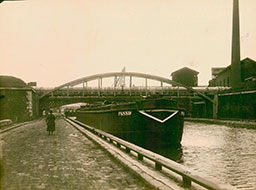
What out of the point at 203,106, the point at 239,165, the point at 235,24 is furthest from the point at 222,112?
the point at 239,165

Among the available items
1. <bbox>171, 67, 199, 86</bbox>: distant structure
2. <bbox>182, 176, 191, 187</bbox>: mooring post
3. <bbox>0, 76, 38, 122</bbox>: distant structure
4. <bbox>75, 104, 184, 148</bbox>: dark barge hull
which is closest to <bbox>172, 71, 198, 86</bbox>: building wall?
Answer: <bbox>171, 67, 199, 86</bbox>: distant structure

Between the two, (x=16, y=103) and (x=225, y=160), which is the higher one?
(x=16, y=103)

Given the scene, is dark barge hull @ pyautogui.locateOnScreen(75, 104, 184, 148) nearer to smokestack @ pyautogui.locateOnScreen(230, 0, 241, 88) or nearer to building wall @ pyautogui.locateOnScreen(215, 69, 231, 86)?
smokestack @ pyautogui.locateOnScreen(230, 0, 241, 88)

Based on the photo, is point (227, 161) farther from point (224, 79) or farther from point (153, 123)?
point (224, 79)

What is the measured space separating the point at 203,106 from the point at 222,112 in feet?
61.6

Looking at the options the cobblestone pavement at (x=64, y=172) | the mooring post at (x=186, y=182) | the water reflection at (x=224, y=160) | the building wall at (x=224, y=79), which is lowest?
the water reflection at (x=224, y=160)

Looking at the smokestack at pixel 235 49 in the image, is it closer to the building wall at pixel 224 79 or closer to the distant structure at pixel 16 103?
the building wall at pixel 224 79

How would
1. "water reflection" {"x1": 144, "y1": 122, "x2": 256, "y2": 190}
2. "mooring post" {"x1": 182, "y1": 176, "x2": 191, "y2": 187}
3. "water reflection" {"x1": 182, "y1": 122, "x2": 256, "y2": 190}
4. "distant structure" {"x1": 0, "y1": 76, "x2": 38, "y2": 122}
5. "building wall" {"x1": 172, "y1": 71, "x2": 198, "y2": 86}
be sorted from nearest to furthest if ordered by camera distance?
"mooring post" {"x1": 182, "y1": 176, "x2": 191, "y2": 187} < "water reflection" {"x1": 182, "y1": 122, "x2": 256, "y2": 190} < "water reflection" {"x1": 144, "y1": 122, "x2": 256, "y2": 190} < "distant structure" {"x1": 0, "y1": 76, "x2": 38, "y2": 122} < "building wall" {"x1": 172, "y1": 71, "x2": 198, "y2": 86}

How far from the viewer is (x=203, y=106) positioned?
6338cm

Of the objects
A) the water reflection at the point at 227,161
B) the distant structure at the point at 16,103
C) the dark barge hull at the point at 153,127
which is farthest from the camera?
the distant structure at the point at 16,103

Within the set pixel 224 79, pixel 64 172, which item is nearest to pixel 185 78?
pixel 224 79

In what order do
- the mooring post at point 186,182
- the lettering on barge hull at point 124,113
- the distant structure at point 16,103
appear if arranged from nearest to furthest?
the mooring post at point 186,182
the lettering on barge hull at point 124,113
the distant structure at point 16,103

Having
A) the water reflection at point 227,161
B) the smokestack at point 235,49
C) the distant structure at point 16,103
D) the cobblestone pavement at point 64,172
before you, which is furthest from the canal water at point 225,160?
the smokestack at point 235,49

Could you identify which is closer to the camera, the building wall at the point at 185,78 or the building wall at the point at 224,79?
the building wall at the point at 224,79
